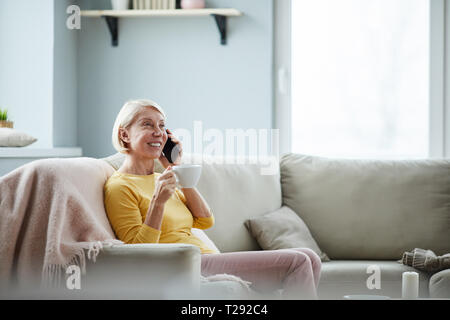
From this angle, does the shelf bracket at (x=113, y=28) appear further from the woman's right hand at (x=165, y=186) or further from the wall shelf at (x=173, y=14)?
the woman's right hand at (x=165, y=186)

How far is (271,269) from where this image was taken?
4.87ft

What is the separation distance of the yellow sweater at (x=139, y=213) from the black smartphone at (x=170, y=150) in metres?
0.07

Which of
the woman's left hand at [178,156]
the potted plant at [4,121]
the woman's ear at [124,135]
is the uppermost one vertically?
the potted plant at [4,121]

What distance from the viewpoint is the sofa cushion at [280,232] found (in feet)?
7.02

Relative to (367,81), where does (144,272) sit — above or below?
below

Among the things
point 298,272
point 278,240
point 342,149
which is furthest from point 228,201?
point 342,149

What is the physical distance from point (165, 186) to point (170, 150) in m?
0.26

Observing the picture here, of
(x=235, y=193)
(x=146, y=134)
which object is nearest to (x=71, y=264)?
→ (x=146, y=134)

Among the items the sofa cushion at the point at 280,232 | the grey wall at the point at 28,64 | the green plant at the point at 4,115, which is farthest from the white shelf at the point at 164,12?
the sofa cushion at the point at 280,232

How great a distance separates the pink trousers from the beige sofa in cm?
63

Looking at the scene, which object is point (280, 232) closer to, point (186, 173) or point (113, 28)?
point (186, 173)

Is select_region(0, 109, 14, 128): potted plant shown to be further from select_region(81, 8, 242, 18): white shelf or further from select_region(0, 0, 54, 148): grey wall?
select_region(81, 8, 242, 18): white shelf

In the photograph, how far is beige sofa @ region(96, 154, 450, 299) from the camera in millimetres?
2199
